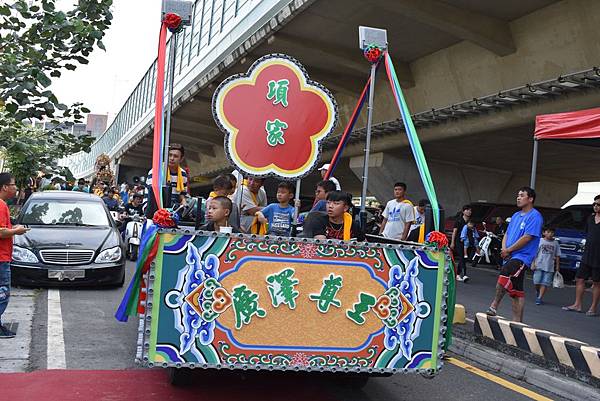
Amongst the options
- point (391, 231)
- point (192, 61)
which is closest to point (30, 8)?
Answer: point (391, 231)

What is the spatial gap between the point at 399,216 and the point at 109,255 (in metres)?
4.86

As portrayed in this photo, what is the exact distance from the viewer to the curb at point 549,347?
19.3ft

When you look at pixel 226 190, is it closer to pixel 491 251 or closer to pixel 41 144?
pixel 41 144

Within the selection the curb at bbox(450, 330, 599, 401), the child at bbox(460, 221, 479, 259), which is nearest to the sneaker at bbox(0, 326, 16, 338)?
the curb at bbox(450, 330, 599, 401)

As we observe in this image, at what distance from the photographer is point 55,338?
6602 mm

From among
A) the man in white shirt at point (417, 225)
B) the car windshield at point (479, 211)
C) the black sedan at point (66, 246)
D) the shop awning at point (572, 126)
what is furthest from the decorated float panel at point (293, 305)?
the car windshield at point (479, 211)

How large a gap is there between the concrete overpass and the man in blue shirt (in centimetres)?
595

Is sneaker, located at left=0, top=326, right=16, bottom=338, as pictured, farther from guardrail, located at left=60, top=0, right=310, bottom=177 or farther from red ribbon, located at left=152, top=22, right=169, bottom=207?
guardrail, located at left=60, top=0, right=310, bottom=177

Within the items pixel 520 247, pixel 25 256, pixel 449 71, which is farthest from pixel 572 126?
pixel 449 71

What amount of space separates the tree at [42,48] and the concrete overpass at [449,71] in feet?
15.9

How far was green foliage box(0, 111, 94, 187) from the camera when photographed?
5.88m

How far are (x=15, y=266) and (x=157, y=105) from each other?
17.7 ft

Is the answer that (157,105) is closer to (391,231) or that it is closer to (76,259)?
(76,259)

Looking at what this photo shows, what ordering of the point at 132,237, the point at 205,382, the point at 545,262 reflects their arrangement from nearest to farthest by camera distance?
the point at 205,382, the point at 545,262, the point at 132,237
